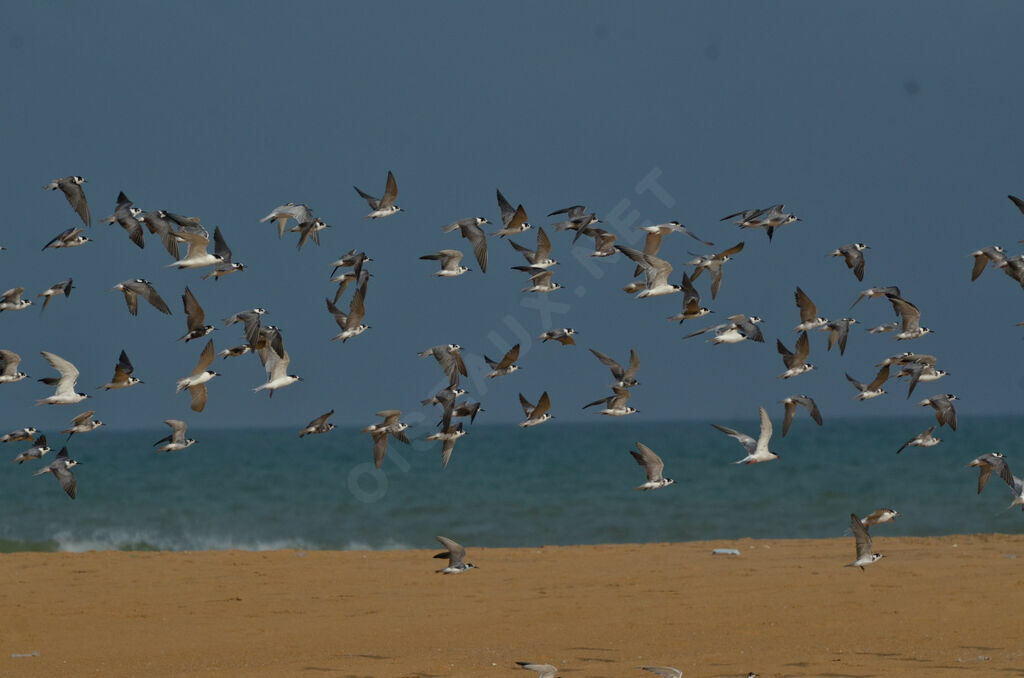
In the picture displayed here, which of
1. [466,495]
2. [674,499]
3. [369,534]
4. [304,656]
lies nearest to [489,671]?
[304,656]

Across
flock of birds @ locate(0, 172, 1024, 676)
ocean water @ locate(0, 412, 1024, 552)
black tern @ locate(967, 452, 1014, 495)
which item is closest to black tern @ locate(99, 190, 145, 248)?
flock of birds @ locate(0, 172, 1024, 676)

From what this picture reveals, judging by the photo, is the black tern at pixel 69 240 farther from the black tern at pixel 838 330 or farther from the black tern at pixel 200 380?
the black tern at pixel 838 330

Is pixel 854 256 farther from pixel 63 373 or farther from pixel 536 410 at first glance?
pixel 63 373

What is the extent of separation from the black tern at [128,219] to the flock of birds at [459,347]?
0.05ft

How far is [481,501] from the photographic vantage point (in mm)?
54219

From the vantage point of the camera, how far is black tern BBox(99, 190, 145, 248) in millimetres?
19031

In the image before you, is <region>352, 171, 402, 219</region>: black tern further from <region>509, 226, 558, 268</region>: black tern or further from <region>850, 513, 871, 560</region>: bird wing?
<region>850, 513, 871, 560</region>: bird wing

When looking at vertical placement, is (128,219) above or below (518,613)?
above

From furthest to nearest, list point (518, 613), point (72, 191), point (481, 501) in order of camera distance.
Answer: point (481, 501) < point (518, 613) < point (72, 191)

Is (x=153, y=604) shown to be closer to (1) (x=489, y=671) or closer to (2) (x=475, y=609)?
(2) (x=475, y=609)

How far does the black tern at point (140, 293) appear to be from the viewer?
2030 cm

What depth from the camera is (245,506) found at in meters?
54.8

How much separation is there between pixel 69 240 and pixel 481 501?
35.3 metres

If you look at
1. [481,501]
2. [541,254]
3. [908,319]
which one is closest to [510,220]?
[541,254]
